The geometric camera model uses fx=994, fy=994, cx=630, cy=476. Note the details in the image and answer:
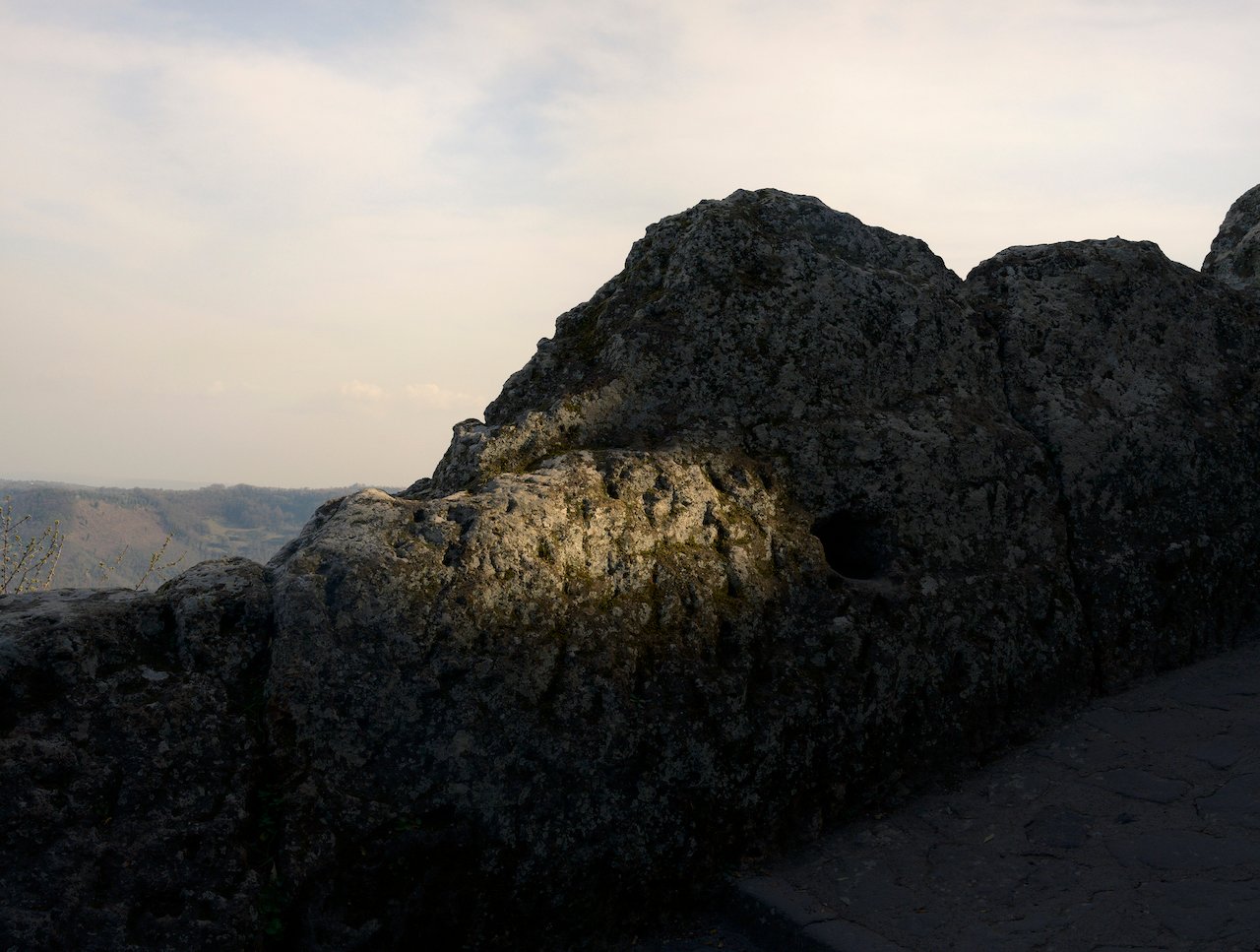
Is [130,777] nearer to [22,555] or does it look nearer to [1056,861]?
[1056,861]

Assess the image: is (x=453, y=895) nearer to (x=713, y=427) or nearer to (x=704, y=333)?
(x=713, y=427)

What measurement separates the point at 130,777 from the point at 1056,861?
11.6ft

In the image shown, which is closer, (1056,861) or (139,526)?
(1056,861)

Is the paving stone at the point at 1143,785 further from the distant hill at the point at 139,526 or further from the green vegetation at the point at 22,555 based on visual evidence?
the distant hill at the point at 139,526

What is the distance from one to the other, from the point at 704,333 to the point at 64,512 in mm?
170488

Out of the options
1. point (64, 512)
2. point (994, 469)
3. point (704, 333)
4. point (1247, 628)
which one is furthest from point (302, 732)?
point (64, 512)

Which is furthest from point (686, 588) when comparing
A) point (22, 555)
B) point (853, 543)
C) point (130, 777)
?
point (22, 555)

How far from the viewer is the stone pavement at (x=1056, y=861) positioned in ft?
11.8

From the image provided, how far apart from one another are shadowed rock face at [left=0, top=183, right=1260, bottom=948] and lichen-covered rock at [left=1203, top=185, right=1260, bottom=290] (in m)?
1.30

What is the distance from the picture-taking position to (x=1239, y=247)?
25.9 feet

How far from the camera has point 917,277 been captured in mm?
5824

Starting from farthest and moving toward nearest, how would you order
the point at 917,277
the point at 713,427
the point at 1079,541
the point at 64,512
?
the point at 64,512 → the point at 917,277 → the point at 1079,541 → the point at 713,427

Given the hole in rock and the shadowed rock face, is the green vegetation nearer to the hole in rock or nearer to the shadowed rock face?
the shadowed rock face

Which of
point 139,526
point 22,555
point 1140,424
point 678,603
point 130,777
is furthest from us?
point 139,526
